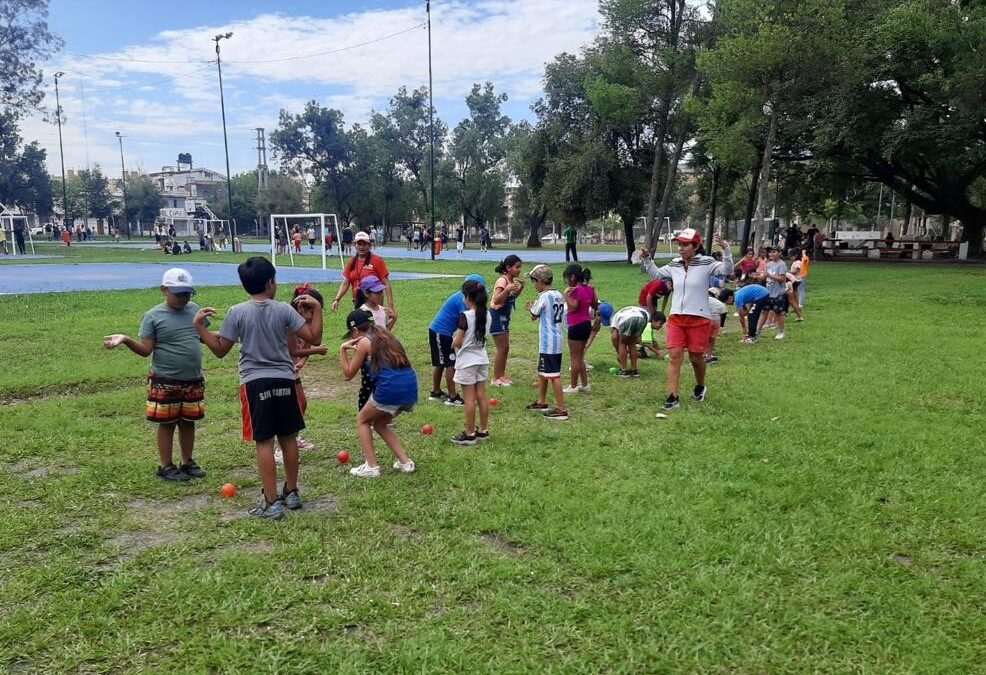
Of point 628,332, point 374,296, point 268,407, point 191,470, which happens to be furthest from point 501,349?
point 268,407

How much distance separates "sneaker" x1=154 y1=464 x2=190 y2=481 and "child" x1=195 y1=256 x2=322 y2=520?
1.04m

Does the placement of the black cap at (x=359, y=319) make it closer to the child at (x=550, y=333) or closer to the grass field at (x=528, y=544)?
the grass field at (x=528, y=544)

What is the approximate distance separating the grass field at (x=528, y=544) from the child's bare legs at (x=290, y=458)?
0.20 meters

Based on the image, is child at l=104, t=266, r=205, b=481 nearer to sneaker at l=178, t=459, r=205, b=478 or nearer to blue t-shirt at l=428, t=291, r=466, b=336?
sneaker at l=178, t=459, r=205, b=478

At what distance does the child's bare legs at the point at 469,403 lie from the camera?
5.92 m

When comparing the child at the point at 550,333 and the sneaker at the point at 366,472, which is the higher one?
the child at the point at 550,333

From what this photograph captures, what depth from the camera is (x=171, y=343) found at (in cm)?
493

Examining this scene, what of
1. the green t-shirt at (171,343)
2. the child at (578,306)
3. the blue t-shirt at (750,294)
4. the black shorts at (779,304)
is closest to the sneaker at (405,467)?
the green t-shirt at (171,343)

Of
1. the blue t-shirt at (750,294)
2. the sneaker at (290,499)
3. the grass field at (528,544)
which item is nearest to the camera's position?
the grass field at (528,544)

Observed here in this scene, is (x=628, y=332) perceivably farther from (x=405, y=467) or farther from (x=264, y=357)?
(x=264, y=357)

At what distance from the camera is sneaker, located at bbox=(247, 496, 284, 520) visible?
14.7ft

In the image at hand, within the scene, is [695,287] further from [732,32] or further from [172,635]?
[732,32]

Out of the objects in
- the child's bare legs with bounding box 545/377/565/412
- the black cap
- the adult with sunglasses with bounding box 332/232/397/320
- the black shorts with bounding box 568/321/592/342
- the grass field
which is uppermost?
the adult with sunglasses with bounding box 332/232/397/320

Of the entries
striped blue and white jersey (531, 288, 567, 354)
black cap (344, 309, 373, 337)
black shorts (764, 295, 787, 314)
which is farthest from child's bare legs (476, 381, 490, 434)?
black shorts (764, 295, 787, 314)
